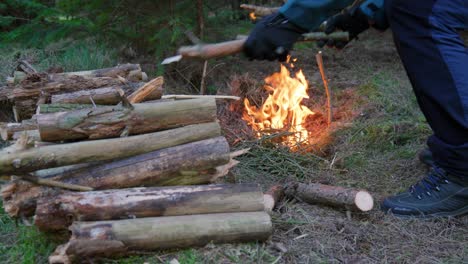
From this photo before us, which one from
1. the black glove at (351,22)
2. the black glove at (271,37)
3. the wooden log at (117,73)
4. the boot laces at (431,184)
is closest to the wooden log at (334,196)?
the boot laces at (431,184)

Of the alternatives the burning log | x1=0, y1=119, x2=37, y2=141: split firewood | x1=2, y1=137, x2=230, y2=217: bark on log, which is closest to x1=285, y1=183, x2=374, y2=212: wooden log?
x1=2, y1=137, x2=230, y2=217: bark on log

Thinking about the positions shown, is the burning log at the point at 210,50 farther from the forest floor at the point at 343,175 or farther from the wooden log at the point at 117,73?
the wooden log at the point at 117,73

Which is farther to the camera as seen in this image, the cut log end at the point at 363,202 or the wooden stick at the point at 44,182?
the cut log end at the point at 363,202

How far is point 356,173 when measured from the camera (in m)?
3.99

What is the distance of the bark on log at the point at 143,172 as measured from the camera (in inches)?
109

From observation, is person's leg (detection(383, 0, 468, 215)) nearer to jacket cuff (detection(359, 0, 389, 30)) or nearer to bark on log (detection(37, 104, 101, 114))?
jacket cuff (detection(359, 0, 389, 30))

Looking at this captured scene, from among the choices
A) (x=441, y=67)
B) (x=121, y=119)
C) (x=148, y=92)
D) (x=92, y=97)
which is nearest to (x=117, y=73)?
(x=92, y=97)

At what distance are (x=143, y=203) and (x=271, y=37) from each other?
1.25 meters

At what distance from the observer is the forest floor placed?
2.78 m

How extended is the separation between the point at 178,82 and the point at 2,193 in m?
3.78

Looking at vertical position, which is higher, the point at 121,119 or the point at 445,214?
the point at 121,119

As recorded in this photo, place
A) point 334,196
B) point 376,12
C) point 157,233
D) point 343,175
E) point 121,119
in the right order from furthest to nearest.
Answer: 1. point 343,175
2. point 376,12
3. point 334,196
4. point 121,119
5. point 157,233

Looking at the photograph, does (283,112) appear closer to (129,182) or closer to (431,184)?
(431,184)

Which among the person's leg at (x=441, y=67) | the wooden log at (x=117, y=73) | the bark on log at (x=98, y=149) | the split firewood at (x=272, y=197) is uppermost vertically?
the person's leg at (x=441, y=67)
